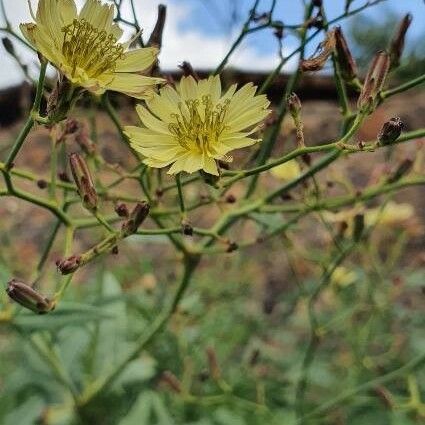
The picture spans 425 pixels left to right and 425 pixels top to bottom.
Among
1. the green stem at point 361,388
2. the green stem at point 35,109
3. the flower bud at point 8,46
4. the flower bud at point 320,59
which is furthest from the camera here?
the green stem at point 361,388

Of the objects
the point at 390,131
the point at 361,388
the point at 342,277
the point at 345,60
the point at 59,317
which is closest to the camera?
the point at 390,131

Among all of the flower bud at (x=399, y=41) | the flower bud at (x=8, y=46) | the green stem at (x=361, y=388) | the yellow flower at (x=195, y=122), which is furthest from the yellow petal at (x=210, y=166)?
the green stem at (x=361, y=388)

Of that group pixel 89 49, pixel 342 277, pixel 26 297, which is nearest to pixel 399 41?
pixel 89 49

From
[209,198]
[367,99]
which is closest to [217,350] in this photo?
[209,198]

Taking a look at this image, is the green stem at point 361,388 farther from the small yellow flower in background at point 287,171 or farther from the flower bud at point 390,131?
the flower bud at point 390,131

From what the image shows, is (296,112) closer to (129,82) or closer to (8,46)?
(129,82)

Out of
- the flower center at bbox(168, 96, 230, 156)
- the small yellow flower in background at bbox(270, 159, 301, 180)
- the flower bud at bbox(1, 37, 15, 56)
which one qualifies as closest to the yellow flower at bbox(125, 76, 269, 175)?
the flower center at bbox(168, 96, 230, 156)
